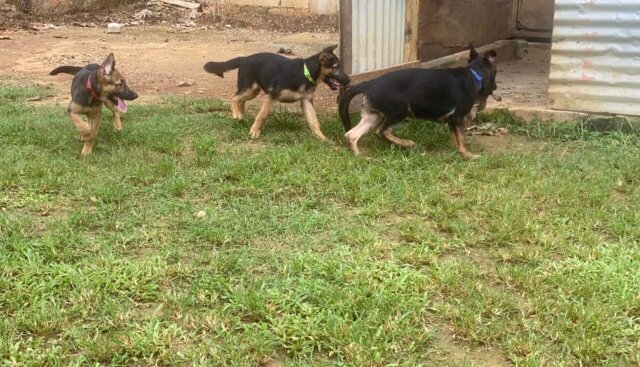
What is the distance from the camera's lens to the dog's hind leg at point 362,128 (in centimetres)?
616

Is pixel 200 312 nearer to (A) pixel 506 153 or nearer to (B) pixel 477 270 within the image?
(B) pixel 477 270

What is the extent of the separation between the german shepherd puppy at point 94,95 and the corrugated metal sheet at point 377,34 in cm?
307

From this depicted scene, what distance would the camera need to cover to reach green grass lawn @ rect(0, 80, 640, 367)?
9.98 ft

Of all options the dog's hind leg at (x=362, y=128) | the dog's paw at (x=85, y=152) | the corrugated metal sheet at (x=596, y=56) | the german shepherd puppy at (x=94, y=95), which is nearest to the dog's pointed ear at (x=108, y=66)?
the german shepherd puppy at (x=94, y=95)

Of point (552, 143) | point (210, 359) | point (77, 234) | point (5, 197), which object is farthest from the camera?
point (552, 143)

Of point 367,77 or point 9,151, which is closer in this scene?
point 9,151

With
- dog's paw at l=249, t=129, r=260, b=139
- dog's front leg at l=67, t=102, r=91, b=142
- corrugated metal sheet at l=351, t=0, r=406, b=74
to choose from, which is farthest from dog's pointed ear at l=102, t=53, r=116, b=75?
corrugated metal sheet at l=351, t=0, r=406, b=74

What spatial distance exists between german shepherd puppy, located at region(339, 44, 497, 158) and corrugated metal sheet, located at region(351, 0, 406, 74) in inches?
71.8

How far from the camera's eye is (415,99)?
19.8 feet

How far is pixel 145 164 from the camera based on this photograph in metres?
5.59

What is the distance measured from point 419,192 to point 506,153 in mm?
1682

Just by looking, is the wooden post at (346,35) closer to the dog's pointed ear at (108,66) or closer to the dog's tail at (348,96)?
the dog's tail at (348,96)

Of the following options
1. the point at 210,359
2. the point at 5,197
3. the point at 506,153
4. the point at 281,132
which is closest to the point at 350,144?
the point at 281,132

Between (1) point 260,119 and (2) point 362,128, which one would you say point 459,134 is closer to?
(2) point 362,128
